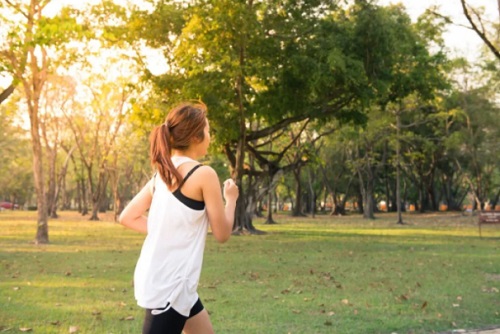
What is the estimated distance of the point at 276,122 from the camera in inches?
1075

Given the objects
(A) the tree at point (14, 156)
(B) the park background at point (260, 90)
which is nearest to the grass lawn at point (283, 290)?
(B) the park background at point (260, 90)

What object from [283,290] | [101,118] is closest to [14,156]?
[101,118]

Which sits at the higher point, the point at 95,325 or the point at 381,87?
the point at 381,87

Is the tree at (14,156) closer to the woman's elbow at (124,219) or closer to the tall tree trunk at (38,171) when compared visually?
the tall tree trunk at (38,171)

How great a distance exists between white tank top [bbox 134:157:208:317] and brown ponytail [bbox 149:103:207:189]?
132 mm

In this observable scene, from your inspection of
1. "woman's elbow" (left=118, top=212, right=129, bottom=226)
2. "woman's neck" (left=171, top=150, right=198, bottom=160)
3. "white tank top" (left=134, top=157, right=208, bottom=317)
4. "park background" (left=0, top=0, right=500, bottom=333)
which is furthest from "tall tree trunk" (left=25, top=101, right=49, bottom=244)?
"white tank top" (left=134, top=157, right=208, bottom=317)

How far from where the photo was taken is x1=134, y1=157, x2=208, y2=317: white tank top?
9.78ft

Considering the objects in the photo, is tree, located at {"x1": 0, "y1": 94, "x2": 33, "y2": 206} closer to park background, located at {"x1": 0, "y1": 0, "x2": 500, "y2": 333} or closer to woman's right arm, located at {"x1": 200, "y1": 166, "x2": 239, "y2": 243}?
park background, located at {"x1": 0, "y1": 0, "x2": 500, "y2": 333}

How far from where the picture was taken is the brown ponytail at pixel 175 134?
3.04 metres

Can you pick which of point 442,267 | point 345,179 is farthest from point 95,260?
point 345,179

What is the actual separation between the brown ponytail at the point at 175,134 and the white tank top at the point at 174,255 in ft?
0.43

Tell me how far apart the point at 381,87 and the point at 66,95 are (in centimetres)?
2811

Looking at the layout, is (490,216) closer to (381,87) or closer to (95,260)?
(381,87)

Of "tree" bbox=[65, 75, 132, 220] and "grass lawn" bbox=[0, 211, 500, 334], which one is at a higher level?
"tree" bbox=[65, 75, 132, 220]
